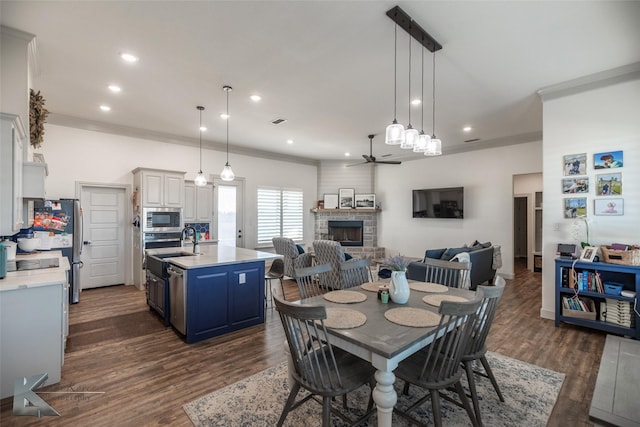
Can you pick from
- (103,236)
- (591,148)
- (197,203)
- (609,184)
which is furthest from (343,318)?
(103,236)

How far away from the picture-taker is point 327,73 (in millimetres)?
3629

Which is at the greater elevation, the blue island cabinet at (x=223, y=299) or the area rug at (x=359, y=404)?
the blue island cabinet at (x=223, y=299)

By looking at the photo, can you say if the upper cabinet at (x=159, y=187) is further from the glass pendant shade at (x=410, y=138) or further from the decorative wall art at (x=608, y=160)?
the decorative wall art at (x=608, y=160)

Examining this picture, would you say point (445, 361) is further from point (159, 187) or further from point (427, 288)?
point (159, 187)

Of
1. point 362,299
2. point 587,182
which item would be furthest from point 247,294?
point 587,182

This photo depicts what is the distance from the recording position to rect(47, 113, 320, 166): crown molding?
5.25 m

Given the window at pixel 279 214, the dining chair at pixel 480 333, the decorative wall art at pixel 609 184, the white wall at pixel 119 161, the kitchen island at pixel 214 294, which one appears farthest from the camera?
the window at pixel 279 214

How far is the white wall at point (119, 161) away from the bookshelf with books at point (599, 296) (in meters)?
6.26

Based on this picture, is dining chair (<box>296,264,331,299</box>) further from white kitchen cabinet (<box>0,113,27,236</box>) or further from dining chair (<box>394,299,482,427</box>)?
white kitchen cabinet (<box>0,113,27,236</box>)

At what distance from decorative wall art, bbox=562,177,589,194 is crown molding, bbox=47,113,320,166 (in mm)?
6245

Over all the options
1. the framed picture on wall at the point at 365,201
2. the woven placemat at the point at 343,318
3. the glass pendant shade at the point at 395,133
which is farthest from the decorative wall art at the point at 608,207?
the framed picture on wall at the point at 365,201

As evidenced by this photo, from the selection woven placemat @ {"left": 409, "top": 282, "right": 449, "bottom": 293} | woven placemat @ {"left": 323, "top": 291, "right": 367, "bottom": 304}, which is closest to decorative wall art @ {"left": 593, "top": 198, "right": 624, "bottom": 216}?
woven placemat @ {"left": 409, "top": 282, "right": 449, "bottom": 293}

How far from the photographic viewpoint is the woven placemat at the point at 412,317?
194 cm

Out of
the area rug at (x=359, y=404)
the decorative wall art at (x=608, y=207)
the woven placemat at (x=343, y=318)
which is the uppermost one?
the decorative wall art at (x=608, y=207)
